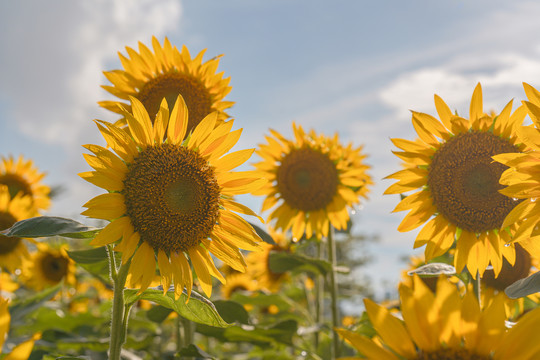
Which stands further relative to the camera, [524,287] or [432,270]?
[432,270]

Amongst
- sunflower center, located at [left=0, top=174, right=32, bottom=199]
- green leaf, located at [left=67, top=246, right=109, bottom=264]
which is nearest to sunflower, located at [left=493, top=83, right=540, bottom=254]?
green leaf, located at [left=67, top=246, right=109, bottom=264]

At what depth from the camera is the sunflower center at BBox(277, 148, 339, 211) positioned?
13.6 ft

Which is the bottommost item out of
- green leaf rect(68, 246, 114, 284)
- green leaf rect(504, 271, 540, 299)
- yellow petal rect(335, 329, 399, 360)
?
yellow petal rect(335, 329, 399, 360)

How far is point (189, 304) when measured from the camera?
1925 mm

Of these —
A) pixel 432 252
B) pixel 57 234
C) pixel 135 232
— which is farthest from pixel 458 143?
pixel 57 234

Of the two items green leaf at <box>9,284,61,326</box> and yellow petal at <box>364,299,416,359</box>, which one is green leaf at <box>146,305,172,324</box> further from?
yellow petal at <box>364,299,416,359</box>

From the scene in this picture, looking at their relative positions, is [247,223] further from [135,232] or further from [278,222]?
[278,222]

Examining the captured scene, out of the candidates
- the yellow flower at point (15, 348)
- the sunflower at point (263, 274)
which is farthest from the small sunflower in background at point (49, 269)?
the yellow flower at point (15, 348)

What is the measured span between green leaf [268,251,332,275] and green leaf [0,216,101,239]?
190 centimetres

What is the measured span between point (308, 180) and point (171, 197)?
7.19 ft

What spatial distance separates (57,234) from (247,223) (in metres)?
0.88

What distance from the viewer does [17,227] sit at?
67.7 inches

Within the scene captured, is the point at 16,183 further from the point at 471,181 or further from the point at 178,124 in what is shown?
the point at 471,181

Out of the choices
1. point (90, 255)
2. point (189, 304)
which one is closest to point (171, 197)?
point (189, 304)
